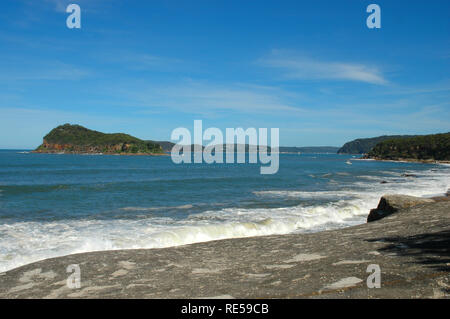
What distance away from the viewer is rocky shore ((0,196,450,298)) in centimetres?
548

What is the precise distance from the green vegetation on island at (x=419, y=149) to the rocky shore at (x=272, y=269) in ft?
554

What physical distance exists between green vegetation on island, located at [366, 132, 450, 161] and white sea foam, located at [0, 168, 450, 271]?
513ft

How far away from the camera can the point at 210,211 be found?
2469 centimetres

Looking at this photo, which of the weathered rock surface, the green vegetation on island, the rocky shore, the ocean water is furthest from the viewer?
the green vegetation on island

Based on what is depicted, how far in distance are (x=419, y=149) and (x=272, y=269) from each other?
186 meters

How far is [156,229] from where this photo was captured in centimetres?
1792
